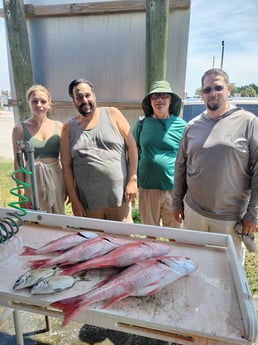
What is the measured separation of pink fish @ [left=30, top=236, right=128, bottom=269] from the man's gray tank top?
94 cm

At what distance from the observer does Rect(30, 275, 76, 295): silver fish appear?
1.00 meters

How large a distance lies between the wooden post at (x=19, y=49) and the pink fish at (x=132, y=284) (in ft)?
8.91

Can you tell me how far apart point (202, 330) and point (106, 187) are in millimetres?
1475

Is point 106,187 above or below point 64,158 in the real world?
below

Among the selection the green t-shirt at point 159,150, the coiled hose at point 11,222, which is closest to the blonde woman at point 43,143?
the coiled hose at point 11,222

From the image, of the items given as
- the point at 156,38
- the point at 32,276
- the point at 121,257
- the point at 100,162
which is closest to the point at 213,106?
the point at 100,162

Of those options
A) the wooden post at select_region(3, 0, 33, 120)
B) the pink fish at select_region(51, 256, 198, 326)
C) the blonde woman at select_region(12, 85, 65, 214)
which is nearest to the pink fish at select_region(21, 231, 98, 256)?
the pink fish at select_region(51, 256, 198, 326)

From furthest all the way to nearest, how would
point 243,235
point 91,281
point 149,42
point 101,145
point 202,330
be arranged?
point 149,42 → point 101,145 → point 243,235 → point 91,281 → point 202,330

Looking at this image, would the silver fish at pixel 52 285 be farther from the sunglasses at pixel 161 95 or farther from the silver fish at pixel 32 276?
the sunglasses at pixel 161 95

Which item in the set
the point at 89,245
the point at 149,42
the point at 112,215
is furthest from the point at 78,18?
the point at 89,245

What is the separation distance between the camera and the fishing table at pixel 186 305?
33.6 inches

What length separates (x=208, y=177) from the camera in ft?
6.29

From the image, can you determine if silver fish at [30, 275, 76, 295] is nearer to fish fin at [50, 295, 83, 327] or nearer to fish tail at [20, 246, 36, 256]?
fish fin at [50, 295, 83, 327]

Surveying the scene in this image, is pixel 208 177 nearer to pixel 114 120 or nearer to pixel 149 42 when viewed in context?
pixel 114 120
